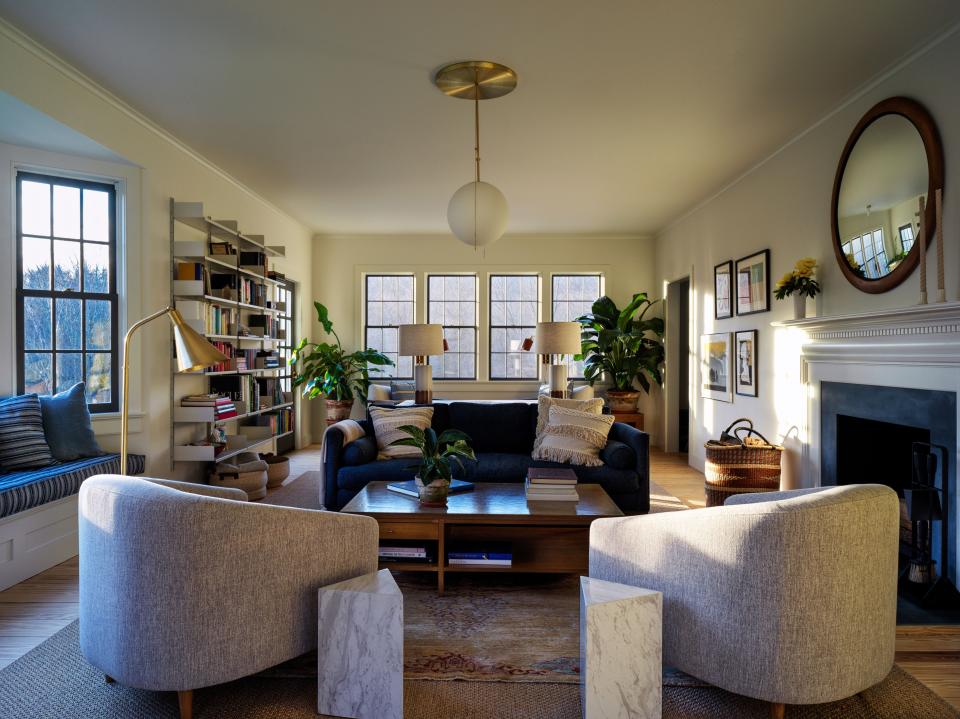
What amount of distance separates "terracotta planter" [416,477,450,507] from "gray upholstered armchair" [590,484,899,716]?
4.57 ft

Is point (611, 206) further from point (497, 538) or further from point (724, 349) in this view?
point (497, 538)

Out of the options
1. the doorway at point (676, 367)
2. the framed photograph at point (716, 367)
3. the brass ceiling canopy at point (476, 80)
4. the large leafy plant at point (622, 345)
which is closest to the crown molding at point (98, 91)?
the brass ceiling canopy at point (476, 80)

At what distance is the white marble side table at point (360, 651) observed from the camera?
1932 mm

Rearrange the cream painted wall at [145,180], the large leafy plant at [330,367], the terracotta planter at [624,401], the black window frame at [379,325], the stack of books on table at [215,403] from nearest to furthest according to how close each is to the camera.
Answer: the cream painted wall at [145,180] → the stack of books on table at [215,403] → the terracotta planter at [624,401] → the large leafy plant at [330,367] → the black window frame at [379,325]

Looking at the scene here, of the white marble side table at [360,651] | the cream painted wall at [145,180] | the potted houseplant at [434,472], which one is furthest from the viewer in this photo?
the cream painted wall at [145,180]

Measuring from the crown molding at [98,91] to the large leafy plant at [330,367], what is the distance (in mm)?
2454

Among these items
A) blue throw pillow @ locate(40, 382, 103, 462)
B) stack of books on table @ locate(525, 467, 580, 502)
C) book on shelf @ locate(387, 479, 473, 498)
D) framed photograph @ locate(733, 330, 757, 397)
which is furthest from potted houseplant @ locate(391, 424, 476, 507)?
framed photograph @ locate(733, 330, 757, 397)

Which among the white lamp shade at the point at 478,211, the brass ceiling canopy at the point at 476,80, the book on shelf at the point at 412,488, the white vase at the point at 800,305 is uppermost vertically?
the brass ceiling canopy at the point at 476,80

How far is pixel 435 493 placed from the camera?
309 cm

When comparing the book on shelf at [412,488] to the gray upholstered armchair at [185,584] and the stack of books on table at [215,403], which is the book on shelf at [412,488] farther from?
the stack of books on table at [215,403]

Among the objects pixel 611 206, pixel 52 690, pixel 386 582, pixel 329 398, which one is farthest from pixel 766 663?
pixel 329 398

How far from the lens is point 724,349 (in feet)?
18.7

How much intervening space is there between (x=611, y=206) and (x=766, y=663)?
5306 millimetres

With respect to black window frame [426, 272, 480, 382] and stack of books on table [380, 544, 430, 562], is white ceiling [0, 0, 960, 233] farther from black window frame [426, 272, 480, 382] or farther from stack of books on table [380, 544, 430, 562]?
black window frame [426, 272, 480, 382]
